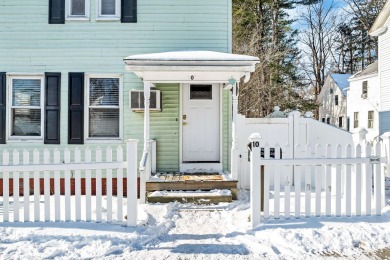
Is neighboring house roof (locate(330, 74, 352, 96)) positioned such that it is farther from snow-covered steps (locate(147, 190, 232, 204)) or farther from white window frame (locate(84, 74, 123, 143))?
snow-covered steps (locate(147, 190, 232, 204))

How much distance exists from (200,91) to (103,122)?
256 centimetres

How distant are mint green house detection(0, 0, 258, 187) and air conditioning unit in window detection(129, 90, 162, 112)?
0.18 metres

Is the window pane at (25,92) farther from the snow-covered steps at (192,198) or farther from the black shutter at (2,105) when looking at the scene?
the snow-covered steps at (192,198)


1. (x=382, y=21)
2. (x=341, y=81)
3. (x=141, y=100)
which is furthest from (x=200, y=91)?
(x=341, y=81)

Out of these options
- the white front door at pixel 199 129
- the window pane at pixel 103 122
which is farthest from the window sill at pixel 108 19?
the white front door at pixel 199 129

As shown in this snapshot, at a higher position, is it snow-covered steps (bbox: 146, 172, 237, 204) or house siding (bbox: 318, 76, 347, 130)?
house siding (bbox: 318, 76, 347, 130)

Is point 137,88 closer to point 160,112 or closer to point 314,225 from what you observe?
point 160,112

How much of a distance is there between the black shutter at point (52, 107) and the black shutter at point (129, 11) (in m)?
2.17

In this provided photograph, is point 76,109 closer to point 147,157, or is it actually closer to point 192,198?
point 147,157

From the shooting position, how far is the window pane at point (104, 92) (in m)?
7.68

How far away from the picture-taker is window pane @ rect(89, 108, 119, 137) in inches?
302

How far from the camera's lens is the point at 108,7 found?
777cm

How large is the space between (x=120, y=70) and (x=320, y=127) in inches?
203

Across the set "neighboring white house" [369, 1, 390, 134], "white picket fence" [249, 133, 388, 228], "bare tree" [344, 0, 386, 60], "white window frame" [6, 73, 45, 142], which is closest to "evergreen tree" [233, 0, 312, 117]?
"neighboring white house" [369, 1, 390, 134]
